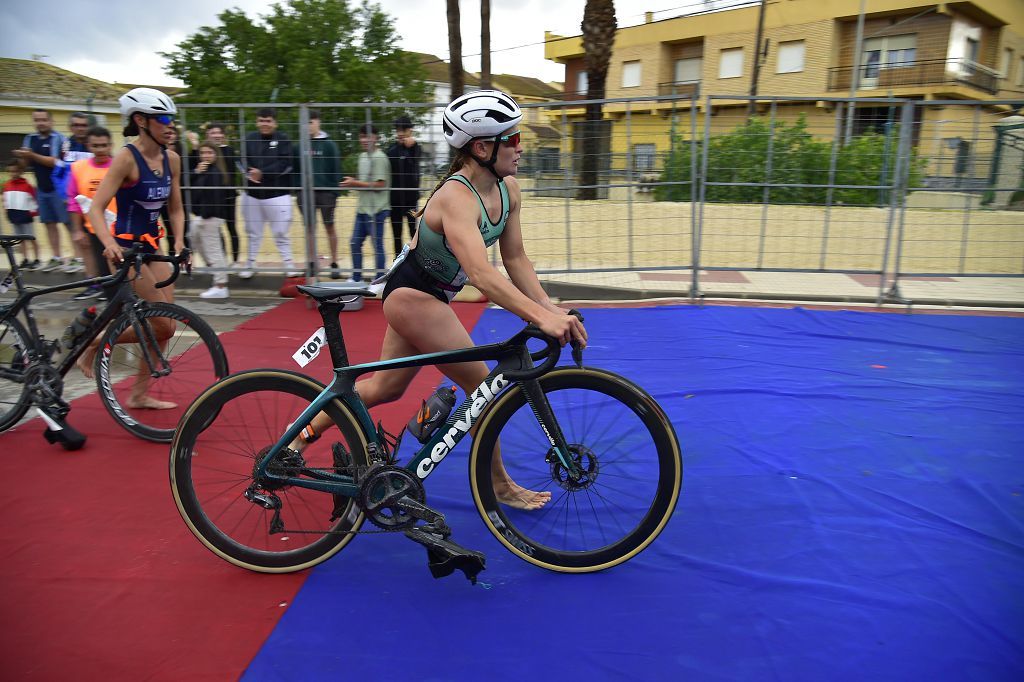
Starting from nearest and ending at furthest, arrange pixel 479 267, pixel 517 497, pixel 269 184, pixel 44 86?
pixel 479 267, pixel 517 497, pixel 269 184, pixel 44 86

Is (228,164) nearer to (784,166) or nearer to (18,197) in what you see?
(18,197)

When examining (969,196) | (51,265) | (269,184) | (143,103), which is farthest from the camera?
(51,265)

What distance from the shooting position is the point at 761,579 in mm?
3229

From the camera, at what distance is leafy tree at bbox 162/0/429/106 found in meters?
38.9

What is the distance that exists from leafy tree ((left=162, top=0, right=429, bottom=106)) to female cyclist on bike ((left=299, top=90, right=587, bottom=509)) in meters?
38.0

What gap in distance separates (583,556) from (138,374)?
330 centimetres

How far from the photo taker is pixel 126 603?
307 centimetres

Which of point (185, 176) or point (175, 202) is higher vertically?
point (185, 176)

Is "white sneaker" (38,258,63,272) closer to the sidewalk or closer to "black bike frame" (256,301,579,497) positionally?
the sidewalk

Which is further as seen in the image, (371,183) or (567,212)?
(567,212)

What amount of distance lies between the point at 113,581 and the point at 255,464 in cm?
79

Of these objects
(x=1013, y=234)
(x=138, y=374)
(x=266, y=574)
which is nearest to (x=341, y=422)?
(x=266, y=574)

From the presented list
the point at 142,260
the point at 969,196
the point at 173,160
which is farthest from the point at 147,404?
the point at 969,196

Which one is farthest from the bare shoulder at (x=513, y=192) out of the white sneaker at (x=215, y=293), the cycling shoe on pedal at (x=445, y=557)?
the white sneaker at (x=215, y=293)
